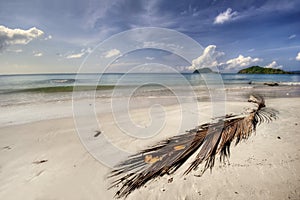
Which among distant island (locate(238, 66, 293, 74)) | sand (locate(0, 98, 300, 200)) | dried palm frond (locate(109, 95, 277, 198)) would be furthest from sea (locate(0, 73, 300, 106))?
distant island (locate(238, 66, 293, 74))

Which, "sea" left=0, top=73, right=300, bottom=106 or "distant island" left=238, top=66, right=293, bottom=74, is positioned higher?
"distant island" left=238, top=66, right=293, bottom=74

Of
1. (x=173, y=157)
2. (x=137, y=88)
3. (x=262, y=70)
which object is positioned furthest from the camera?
(x=262, y=70)

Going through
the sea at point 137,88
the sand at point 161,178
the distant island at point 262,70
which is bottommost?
the sand at point 161,178

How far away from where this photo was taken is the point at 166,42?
4.40 meters

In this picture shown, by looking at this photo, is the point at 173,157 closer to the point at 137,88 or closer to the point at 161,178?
the point at 161,178

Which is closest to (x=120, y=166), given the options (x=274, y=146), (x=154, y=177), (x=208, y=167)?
(x=154, y=177)

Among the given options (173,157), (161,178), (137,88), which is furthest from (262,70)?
(161,178)

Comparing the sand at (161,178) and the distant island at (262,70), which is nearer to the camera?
the sand at (161,178)

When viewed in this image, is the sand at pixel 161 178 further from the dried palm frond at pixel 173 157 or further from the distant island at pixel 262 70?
the distant island at pixel 262 70

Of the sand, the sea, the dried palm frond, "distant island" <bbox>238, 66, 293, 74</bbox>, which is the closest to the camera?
the sand

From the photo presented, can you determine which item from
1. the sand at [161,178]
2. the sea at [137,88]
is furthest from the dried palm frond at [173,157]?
the sea at [137,88]

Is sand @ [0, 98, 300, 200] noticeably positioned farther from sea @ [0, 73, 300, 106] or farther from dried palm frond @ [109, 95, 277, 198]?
sea @ [0, 73, 300, 106]

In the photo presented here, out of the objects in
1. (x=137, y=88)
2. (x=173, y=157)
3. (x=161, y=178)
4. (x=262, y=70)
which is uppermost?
(x=262, y=70)

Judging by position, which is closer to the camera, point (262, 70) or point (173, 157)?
point (173, 157)
